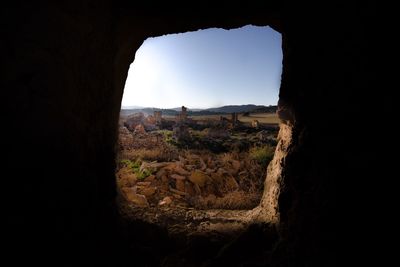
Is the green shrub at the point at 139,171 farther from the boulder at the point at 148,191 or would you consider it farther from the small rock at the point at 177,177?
the boulder at the point at 148,191

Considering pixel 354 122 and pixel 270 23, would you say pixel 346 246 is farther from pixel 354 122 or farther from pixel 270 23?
pixel 270 23

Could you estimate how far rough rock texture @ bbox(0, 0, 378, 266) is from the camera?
1.49 m

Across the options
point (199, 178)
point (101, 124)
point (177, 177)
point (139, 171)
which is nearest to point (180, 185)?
point (177, 177)

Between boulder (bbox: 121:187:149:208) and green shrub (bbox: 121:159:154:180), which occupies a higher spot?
green shrub (bbox: 121:159:154:180)

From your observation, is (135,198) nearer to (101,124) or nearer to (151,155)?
(101,124)

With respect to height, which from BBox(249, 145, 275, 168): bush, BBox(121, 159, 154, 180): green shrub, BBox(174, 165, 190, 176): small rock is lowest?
BBox(121, 159, 154, 180): green shrub

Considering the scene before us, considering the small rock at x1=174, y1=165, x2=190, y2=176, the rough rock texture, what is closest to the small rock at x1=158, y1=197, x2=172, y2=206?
the small rock at x1=174, y1=165, x2=190, y2=176

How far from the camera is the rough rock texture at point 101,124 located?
1491 mm

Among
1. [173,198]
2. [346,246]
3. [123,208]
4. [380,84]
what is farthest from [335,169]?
[173,198]

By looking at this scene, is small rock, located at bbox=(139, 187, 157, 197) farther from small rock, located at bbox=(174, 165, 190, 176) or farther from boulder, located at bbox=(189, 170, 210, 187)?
small rock, located at bbox=(174, 165, 190, 176)

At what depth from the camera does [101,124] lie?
2451 millimetres

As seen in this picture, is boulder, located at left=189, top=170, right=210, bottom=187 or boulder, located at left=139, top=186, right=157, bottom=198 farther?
boulder, located at left=189, top=170, right=210, bottom=187

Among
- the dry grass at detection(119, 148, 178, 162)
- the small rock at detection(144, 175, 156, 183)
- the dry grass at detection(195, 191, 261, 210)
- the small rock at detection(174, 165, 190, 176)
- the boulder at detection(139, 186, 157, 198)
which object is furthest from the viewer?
the dry grass at detection(119, 148, 178, 162)

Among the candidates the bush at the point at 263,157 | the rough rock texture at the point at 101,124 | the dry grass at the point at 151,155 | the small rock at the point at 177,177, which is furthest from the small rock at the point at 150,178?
the rough rock texture at the point at 101,124
